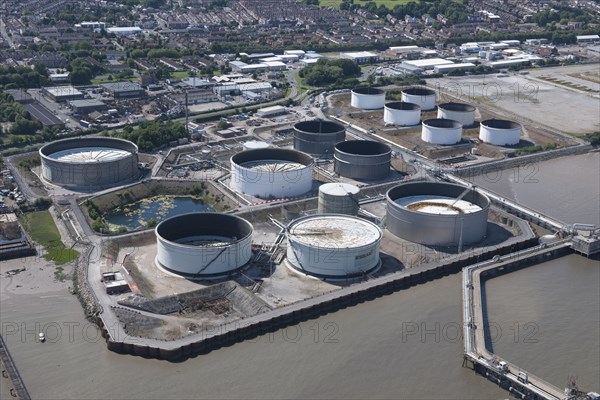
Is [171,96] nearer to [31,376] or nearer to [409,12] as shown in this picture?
[31,376]

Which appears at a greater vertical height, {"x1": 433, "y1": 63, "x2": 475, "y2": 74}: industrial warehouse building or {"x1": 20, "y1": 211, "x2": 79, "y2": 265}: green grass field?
{"x1": 433, "y1": 63, "x2": 475, "y2": 74}: industrial warehouse building

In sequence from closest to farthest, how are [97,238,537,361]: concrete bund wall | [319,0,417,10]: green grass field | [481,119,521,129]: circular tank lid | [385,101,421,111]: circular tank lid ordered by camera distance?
[97,238,537,361]: concrete bund wall, [481,119,521,129]: circular tank lid, [385,101,421,111]: circular tank lid, [319,0,417,10]: green grass field

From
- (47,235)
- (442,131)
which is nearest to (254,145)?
(442,131)

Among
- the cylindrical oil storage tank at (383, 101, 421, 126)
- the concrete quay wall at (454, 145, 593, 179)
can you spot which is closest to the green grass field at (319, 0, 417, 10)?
the cylindrical oil storage tank at (383, 101, 421, 126)

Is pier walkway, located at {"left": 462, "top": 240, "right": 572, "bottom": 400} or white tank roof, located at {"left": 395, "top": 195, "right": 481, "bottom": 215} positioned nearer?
pier walkway, located at {"left": 462, "top": 240, "right": 572, "bottom": 400}

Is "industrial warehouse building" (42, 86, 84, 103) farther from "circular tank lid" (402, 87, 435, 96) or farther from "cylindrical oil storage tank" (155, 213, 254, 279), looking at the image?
"cylindrical oil storage tank" (155, 213, 254, 279)

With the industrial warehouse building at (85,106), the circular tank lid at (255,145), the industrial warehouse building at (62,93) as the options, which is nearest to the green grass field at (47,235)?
the circular tank lid at (255,145)
